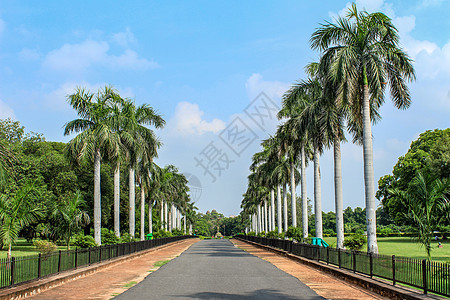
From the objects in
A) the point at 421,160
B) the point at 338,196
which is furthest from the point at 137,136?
the point at 421,160

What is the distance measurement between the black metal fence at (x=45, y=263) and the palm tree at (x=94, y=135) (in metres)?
8.60

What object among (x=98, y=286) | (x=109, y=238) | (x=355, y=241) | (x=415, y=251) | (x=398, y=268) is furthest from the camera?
(x=415, y=251)

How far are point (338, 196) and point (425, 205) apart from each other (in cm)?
997

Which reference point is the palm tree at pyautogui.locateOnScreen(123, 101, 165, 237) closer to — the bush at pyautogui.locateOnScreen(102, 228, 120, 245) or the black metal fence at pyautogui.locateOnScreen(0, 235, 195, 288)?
the bush at pyautogui.locateOnScreen(102, 228, 120, 245)

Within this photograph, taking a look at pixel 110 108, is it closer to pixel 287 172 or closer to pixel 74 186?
pixel 74 186

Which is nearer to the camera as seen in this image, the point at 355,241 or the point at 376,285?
the point at 376,285

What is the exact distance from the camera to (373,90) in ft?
77.0

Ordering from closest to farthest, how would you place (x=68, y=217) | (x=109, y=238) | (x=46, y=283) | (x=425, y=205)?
(x=46, y=283) → (x=425, y=205) → (x=68, y=217) → (x=109, y=238)

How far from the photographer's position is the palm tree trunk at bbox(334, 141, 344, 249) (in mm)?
26000

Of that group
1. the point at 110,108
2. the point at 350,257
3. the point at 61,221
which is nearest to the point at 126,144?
the point at 110,108

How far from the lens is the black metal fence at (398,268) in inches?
411

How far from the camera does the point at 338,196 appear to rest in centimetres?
2653

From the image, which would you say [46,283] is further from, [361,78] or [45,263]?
[361,78]

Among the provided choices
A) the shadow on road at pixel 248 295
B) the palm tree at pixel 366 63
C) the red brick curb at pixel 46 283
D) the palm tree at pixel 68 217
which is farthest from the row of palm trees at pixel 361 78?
the palm tree at pixel 68 217
